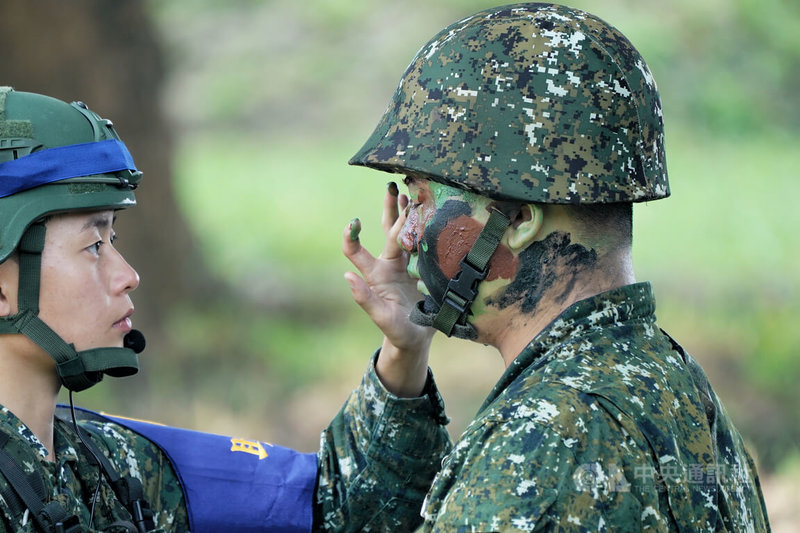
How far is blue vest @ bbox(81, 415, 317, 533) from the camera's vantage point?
386 cm

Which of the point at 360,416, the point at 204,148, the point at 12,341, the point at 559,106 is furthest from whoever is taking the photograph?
the point at 204,148

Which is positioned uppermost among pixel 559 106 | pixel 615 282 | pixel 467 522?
pixel 559 106

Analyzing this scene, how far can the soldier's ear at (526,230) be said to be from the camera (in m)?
3.02

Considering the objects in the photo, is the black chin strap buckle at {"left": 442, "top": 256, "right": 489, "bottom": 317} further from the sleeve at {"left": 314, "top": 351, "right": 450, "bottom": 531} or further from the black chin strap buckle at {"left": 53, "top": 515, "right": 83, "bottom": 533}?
the black chin strap buckle at {"left": 53, "top": 515, "right": 83, "bottom": 533}

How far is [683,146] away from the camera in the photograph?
13.1m

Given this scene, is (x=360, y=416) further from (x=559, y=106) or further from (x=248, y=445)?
(x=559, y=106)

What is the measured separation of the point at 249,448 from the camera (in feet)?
13.5

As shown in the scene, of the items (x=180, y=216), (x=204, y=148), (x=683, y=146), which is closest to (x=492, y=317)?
(x=180, y=216)

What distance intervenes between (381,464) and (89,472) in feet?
3.66

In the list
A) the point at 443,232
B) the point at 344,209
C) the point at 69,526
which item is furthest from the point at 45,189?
the point at 344,209

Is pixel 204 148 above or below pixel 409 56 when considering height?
below

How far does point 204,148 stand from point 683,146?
768cm

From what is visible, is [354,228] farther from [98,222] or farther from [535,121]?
[535,121]

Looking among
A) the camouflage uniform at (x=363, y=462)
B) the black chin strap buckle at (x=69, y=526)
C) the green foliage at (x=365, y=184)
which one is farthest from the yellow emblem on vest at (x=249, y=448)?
the green foliage at (x=365, y=184)
